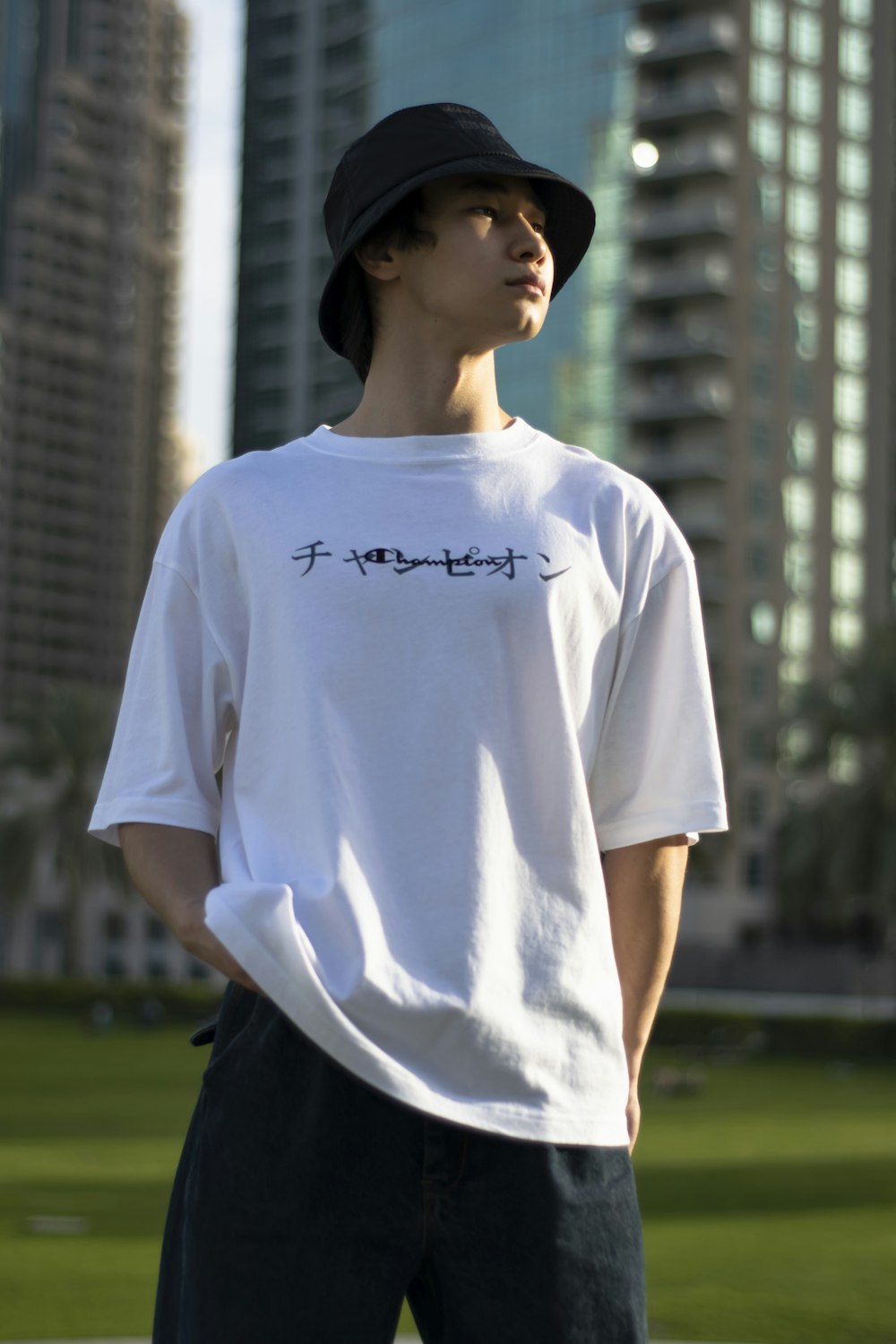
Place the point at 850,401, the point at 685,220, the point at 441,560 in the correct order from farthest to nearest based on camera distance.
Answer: the point at 850,401 < the point at 685,220 < the point at 441,560

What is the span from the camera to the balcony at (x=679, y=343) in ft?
247

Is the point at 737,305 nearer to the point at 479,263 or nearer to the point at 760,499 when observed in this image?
the point at 760,499

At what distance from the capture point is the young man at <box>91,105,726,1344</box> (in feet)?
6.82

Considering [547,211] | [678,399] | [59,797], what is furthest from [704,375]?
[547,211]

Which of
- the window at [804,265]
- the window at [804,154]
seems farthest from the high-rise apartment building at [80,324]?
the window at [804,154]

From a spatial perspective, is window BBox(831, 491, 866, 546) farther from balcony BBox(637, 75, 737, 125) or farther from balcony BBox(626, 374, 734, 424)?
balcony BBox(637, 75, 737, 125)

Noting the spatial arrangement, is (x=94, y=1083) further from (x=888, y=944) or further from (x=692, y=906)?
(x=692, y=906)

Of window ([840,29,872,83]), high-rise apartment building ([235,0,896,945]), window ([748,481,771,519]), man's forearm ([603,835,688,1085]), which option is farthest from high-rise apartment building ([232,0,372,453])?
man's forearm ([603,835,688,1085])

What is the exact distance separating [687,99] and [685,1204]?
225 feet

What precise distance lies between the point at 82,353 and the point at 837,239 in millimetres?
56840

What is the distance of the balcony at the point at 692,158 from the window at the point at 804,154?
3.21m

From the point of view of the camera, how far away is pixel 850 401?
266 ft

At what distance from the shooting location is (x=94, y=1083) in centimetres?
2477

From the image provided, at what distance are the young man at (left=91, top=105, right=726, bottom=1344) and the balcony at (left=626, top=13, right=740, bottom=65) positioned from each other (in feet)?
255
